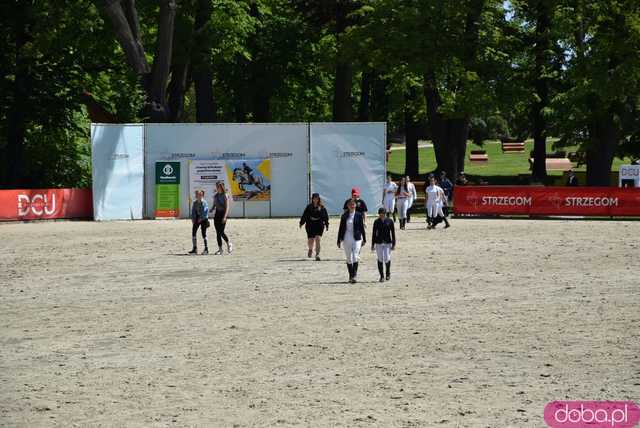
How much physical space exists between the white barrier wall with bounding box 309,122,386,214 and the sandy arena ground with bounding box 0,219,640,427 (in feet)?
49.6

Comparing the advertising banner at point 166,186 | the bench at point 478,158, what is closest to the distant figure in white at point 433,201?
the advertising banner at point 166,186

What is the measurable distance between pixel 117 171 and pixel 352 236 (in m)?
22.7

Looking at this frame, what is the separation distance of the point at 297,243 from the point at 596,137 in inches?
1045

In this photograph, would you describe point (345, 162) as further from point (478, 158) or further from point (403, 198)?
point (478, 158)

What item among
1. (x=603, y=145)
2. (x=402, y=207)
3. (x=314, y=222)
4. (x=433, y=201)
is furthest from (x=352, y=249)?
(x=603, y=145)

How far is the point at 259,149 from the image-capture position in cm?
4466

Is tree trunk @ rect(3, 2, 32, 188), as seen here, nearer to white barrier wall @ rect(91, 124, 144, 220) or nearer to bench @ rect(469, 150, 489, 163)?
white barrier wall @ rect(91, 124, 144, 220)

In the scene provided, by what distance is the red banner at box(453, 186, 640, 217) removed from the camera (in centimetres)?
4262

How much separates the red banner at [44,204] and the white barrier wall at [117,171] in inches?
64.0

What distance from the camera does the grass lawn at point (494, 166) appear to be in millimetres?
73438

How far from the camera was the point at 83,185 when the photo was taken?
51812 millimetres

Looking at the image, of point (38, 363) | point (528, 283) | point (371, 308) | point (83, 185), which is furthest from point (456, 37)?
→ point (38, 363)

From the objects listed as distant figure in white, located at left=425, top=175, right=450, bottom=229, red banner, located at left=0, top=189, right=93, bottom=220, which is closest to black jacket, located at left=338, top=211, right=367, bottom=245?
distant figure in white, located at left=425, top=175, right=450, bottom=229

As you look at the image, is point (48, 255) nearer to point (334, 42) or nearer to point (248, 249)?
point (248, 249)
